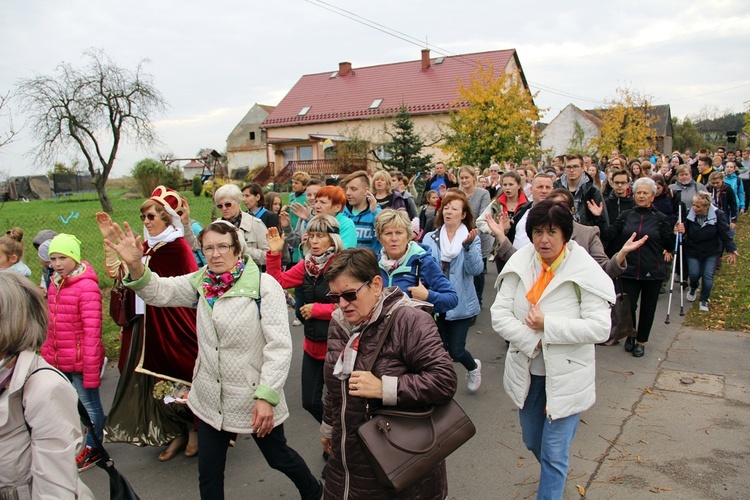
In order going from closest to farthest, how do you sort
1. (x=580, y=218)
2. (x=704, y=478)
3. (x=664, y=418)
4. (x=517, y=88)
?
1. (x=704, y=478)
2. (x=664, y=418)
3. (x=580, y=218)
4. (x=517, y=88)

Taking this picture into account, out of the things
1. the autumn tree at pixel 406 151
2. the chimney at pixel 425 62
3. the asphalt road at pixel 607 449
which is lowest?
the asphalt road at pixel 607 449

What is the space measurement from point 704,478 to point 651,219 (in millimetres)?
3188

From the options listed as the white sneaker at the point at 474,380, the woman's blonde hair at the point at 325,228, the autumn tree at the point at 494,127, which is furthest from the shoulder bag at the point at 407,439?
the autumn tree at the point at 494,127

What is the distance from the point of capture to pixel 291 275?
4.06m

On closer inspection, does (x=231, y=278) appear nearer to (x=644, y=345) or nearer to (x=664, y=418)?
(x=664, y=418)

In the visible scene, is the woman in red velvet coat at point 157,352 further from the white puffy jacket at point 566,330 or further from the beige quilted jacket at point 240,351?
the white puffy jacket at point 566,330

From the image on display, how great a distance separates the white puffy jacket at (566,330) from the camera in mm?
2885

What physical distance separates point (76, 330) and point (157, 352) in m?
0.61

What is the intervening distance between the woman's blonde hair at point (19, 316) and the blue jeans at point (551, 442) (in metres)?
2.53

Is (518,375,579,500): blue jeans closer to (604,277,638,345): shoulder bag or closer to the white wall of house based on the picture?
(604,277,638,345): shoulder bag

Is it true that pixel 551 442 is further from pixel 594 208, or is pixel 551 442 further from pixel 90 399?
pixel 594 208

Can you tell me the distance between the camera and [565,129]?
53.7 m

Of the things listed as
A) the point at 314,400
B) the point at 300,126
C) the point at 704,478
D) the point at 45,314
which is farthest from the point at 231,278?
the point at 300,126

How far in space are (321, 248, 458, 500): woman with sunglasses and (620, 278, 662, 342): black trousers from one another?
456cm
